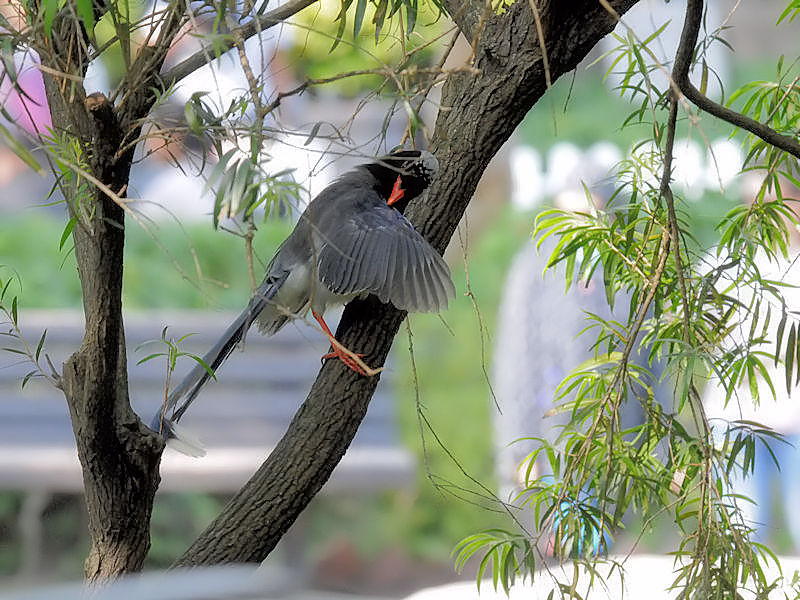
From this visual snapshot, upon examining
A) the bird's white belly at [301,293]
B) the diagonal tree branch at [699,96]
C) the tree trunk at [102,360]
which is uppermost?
the diagonal tree branch at [699,96]

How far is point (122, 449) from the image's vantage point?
1104 millimetres

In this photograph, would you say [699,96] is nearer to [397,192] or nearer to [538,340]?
[397,192]

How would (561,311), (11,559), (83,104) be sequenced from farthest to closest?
(11,559) < (561,311) < (83,104)

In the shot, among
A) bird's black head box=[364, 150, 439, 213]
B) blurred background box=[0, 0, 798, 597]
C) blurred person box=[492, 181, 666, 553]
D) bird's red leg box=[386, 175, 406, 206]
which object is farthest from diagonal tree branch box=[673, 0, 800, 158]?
blurred person box=[492, 181, 666, 553]

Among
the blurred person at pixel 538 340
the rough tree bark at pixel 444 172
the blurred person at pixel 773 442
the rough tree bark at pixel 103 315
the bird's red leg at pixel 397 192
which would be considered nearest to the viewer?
the rough tree bark at pixel 103 315

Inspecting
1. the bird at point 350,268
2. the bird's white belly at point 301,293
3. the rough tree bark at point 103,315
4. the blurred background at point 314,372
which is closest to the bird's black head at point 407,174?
the bird at point 350,268

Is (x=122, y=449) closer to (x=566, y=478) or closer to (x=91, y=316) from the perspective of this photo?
(x=91, y=316)

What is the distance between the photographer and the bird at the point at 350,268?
3.91ft

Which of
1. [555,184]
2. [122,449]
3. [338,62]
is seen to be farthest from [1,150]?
[122,449]

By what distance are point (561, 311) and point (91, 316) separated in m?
1.96

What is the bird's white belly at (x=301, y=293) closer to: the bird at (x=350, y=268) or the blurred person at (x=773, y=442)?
→ the bird at (x=350, y=268)

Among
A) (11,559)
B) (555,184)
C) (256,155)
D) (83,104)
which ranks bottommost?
(11,559)

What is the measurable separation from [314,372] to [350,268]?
181 centimetres

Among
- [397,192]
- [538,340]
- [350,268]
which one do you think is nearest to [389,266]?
[350,268]
